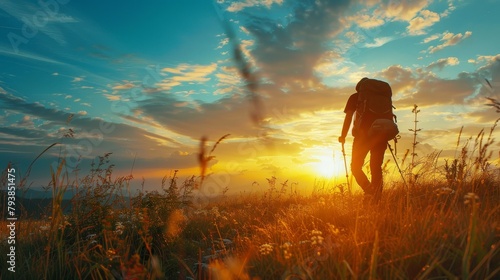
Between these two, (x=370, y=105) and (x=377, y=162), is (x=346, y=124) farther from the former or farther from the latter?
(x=377, y=162)

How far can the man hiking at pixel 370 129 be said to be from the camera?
7668 mm

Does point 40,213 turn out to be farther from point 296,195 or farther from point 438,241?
point 296,195

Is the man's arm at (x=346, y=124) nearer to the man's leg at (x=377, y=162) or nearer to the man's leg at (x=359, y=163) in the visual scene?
the man's leg at (x=359, y=163)

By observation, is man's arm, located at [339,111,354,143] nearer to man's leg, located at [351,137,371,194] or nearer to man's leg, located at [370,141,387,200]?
man's leg, located at [351,137,371,194]

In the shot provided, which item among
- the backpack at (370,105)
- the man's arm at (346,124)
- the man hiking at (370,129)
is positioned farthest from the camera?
the man's arm at (346,124)

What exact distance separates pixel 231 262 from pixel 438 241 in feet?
6.08

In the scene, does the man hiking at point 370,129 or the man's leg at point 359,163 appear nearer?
the man hiking at point 370,129

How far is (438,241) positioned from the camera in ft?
10.5

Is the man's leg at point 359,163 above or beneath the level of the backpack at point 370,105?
beneath

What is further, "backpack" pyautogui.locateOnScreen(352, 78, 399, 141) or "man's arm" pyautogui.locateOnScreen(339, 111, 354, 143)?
"man's arm" pyautogui.locateOnScreen(339, 111, 354, 143)

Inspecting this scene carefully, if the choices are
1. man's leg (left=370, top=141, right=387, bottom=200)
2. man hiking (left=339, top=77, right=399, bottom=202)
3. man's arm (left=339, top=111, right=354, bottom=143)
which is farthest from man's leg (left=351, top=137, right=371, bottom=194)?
man's arm (left=339, top=111, right=354, bottom=143)

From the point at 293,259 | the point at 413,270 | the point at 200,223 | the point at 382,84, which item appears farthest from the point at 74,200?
the point at 382,84

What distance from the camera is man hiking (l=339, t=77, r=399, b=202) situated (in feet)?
25.2

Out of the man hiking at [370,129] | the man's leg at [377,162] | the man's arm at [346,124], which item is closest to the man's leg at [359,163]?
the man hiking at [370,129]
